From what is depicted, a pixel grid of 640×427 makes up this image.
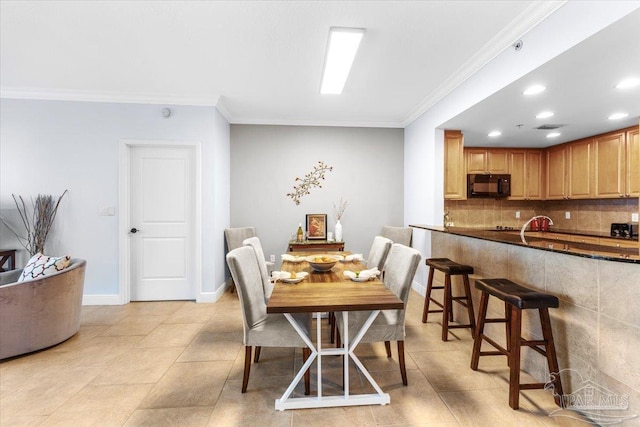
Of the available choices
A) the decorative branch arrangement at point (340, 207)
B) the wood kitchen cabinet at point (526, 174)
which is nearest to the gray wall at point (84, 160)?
the decorative branch arrangement at point (340, 207)

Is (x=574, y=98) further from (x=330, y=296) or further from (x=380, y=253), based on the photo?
(x=330, y=296)

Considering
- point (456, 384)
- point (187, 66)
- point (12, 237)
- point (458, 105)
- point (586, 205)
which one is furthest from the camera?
point (586, 205)

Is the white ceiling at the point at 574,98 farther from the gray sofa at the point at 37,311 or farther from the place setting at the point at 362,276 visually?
the gray sofa at the point at 37,311

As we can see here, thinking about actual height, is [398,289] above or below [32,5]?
below

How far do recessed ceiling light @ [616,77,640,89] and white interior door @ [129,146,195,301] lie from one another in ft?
14.7

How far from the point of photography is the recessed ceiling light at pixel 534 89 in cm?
260

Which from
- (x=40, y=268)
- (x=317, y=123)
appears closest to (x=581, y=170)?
(x=317, y=123)

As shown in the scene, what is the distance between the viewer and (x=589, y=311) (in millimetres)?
1784

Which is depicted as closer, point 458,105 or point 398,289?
point 398,289

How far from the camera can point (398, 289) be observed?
2.15 metres

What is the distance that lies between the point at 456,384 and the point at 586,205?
4.51m

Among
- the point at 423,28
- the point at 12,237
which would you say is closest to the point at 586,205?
the point at 423,28

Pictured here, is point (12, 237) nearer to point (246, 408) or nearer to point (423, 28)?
point (246, 408)

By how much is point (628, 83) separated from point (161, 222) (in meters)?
5.04
